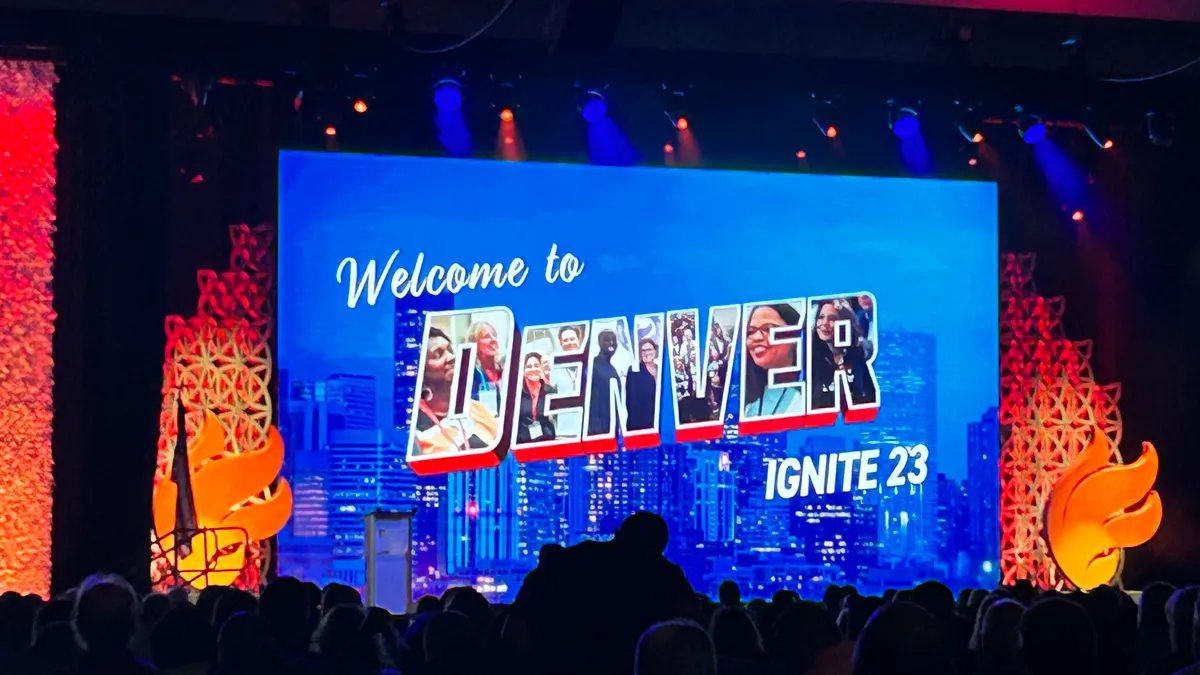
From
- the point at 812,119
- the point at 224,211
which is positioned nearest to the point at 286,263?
the point at 224,211

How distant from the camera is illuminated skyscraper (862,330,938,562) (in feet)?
24.6

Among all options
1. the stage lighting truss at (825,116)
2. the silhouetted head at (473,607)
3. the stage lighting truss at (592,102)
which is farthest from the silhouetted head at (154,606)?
the stage lighting truss at (825,116)

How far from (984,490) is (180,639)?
568cm

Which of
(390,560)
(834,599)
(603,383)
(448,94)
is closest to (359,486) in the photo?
(390,560)

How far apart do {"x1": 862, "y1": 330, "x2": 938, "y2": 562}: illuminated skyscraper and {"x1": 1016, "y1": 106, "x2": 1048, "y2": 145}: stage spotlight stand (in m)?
1.33

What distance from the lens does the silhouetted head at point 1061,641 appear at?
2420 millimetres

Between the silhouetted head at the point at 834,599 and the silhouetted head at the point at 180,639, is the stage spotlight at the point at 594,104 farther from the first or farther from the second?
the silhouetted head at the point at 180,639

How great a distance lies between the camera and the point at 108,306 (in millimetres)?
6426

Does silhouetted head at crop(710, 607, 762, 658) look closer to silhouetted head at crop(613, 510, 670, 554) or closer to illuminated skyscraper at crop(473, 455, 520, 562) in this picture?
silhouetted head at crop(613, 510, 670, 554)

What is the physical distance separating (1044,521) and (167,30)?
19.0ft

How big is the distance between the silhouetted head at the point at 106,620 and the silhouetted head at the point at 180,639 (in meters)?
0.07

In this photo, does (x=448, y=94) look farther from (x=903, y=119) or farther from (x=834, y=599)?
(x=834, y=599)

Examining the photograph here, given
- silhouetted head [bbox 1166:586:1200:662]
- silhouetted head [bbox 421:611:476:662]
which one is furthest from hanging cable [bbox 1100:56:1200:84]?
silhouetted head [bbox 421:611:476:662]

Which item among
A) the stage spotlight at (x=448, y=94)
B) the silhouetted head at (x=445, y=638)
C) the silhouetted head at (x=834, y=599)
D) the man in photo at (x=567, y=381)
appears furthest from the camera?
the man in photo at (x=567, y=381)
